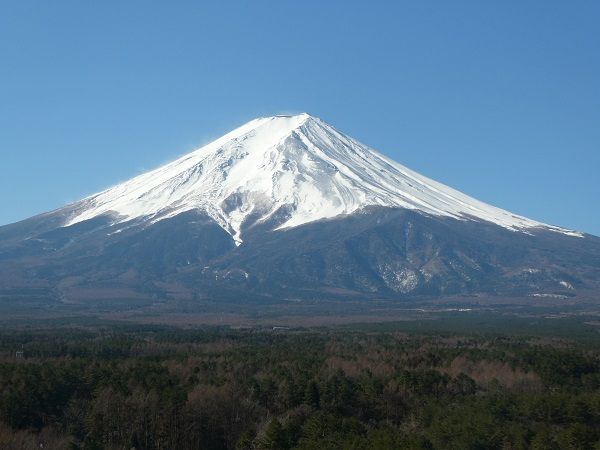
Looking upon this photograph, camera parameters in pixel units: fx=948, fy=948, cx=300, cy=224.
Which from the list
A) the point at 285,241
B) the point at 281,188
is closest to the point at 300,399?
the point at 285,241

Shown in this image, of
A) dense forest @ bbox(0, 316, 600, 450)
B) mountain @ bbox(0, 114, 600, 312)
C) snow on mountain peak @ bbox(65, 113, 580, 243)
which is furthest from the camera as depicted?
snow on mountain peak @ bbox(65, 113, 580, 243)

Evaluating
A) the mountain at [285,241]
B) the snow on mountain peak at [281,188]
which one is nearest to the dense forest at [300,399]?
the mountain at [285,241]

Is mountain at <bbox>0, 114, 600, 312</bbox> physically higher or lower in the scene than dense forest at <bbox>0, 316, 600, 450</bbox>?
higher

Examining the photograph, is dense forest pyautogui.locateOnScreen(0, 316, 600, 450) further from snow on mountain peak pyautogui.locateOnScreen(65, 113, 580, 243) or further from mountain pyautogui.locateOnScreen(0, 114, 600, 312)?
snow on mountain peak pyautogui.locateOnScreen(65, 113, 580, 243)

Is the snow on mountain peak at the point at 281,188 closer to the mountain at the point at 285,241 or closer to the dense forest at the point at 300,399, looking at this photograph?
the mountain at the point at 285,241

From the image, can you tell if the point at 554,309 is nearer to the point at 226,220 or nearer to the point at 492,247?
the point at 492,247

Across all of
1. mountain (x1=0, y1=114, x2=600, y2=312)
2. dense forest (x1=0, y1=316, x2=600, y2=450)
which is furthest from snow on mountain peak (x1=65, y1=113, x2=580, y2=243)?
dense forest (x1=0, y1=316, x2=600, y2=450)

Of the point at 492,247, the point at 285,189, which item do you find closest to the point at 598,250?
the point at 492,247
